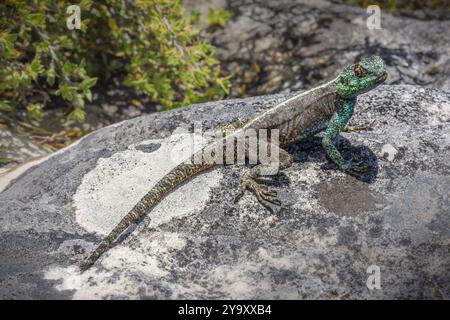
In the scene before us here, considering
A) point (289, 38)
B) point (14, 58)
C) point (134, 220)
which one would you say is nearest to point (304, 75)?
point (289, 38)

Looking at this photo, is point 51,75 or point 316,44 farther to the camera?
point 316,44

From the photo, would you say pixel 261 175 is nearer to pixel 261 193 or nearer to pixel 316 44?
pixel 261 193

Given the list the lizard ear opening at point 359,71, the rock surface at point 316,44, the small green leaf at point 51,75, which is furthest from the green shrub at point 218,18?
the lizard ear opening at point 359,71

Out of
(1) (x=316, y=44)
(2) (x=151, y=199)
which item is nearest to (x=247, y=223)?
(2) (x=151, y=199)

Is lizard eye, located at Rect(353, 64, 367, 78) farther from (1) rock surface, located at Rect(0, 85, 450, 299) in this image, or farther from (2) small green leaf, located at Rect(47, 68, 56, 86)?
(2) small green leaf, located at Rect(47, 68, 56, 86)

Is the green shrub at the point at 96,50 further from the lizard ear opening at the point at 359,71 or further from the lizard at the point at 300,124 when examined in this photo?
the lizard ear opening at the point at 359,71

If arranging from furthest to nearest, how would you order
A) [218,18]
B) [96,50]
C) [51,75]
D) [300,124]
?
[218,18] < [96,50] < [51,75] < [300,124]

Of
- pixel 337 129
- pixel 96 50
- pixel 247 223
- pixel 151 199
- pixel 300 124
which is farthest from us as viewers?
pixel 96 50

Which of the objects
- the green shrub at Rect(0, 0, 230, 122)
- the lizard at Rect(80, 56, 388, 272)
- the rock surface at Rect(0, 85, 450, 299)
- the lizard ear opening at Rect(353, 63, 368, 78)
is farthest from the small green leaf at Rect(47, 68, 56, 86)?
the lizard ear opening at Rect(353, 63, 368, 78)
